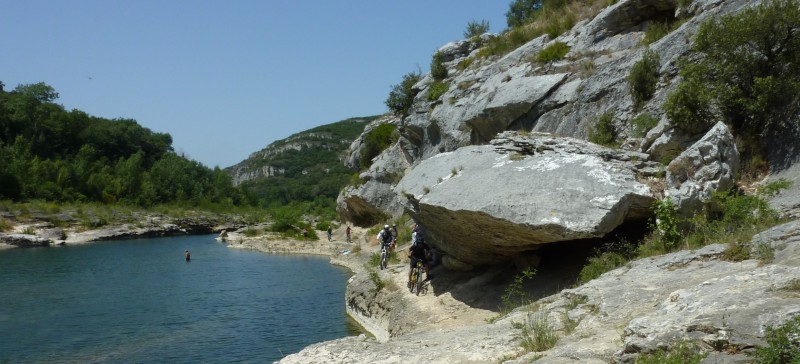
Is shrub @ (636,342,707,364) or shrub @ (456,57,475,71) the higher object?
shrub @ (456,57,475,71)

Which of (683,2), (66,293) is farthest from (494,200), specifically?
(66,293)

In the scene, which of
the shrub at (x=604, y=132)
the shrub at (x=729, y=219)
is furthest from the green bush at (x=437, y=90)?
the shrub at (x=729, y=219)

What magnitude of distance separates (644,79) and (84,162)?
95.5 metres

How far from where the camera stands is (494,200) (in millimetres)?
13883

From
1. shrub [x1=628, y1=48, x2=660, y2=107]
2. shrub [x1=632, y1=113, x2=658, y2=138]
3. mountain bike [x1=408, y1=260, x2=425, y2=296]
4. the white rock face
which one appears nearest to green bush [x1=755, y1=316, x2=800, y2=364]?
the white rock face

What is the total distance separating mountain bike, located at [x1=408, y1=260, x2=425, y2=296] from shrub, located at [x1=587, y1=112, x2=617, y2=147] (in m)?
6.57

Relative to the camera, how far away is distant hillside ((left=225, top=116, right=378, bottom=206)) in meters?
138

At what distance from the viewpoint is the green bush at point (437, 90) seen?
34.1 metres

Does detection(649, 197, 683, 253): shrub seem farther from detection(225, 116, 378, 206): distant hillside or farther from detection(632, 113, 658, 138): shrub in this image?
detection(225, 116, 378, 206): distant hillside

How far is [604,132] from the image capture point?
19016mm

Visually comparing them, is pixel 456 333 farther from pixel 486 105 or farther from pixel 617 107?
pixel 486 105

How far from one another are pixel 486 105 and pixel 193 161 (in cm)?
10805

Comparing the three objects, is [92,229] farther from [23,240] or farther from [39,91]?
[39,91]

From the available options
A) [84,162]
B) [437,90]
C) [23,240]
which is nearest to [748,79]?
[437,90]
